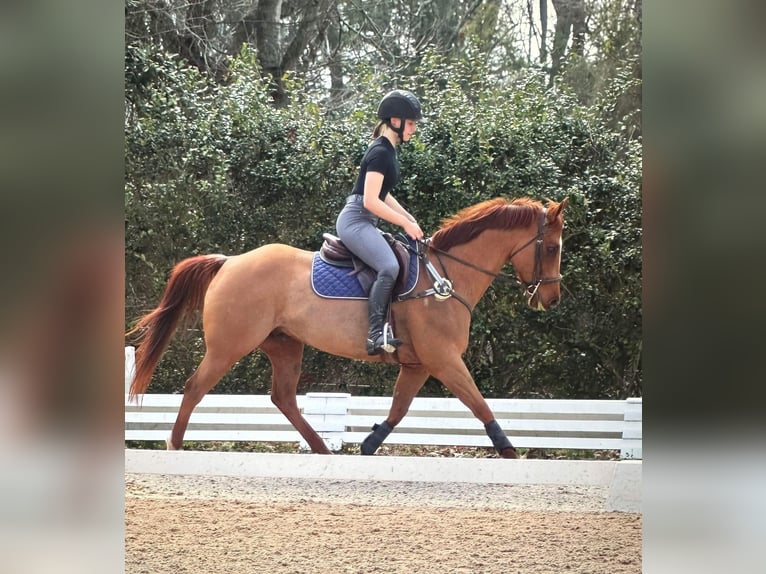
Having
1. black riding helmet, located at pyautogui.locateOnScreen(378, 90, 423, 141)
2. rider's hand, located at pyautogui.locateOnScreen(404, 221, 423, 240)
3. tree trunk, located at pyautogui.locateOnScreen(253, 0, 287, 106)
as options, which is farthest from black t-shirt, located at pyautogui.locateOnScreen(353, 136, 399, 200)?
tree trunk, located at pyautogui.locateOnScreen(253, 0, 287, 106)

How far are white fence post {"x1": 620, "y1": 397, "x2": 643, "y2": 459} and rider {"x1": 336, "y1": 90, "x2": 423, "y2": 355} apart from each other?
65.8 inches

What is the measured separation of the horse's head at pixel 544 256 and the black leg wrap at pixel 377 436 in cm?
112

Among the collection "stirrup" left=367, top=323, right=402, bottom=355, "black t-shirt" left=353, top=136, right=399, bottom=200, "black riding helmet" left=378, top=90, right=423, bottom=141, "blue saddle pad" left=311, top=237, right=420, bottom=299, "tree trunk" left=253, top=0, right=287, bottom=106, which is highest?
"tree trunk" left=253, top=0, right=287, bottom=106

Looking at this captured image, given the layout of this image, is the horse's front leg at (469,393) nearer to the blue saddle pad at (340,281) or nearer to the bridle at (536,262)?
the bridle at (536,262)

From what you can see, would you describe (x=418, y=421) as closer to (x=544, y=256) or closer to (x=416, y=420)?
(x=416, y=420)

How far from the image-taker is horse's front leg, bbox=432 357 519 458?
4609 millimetres

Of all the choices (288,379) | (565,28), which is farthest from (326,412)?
(565,28)

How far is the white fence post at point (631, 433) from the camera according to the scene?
5.30 metres

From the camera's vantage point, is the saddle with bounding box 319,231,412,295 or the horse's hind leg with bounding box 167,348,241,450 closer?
the saddle with bounding box 319,231,412,295

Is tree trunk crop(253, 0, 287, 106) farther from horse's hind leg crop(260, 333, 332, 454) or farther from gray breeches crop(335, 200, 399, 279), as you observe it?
horse's hind leg crop(260, 333, 332, 454)

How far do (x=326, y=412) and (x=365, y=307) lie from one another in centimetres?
99

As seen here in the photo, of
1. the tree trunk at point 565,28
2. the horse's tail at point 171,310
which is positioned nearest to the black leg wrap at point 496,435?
the horse's tail at point 171,310

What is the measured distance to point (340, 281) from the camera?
4.73 meters
